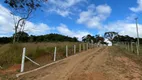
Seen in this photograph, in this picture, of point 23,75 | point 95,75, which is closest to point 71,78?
point 95,75

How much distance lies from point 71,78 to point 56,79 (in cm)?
66

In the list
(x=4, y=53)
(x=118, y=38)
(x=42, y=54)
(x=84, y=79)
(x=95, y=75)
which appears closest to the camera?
(x=84, y=79)

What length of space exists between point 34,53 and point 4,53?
246cm

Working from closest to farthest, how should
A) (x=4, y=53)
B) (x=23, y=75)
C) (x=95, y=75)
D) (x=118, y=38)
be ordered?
(x=95, y=75) → (x=23, y=75) → (x=4, y=53) → (x=118, y=38)

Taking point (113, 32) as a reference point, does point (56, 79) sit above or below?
below

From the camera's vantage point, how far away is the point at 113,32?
142 meters

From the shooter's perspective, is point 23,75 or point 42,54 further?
point 42,54

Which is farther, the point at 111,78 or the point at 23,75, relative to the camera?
the point at 23,75

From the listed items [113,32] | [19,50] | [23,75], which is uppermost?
[113,32]

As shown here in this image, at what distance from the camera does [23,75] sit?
412 inches

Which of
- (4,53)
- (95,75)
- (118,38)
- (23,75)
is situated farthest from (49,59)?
(118,38)

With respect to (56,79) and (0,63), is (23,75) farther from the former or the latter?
(0,63)

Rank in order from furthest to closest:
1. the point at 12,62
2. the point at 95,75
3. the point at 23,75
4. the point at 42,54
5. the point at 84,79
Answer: the point at 42,54 → the point at 12,62 → the point at 23,75 → the point at 95,75 → the point at 84,79

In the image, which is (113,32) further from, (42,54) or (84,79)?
(84,79)
